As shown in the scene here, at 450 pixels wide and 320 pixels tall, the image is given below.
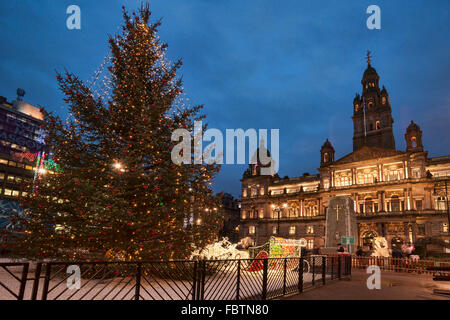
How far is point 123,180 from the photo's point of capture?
9.38 meters

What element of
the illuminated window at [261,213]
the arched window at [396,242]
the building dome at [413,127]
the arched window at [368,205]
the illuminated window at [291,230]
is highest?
the building dome at [413,127]

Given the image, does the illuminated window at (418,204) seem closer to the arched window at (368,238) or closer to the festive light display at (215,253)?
the arched window at (368,238)

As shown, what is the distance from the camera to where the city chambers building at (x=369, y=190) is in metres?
45.5

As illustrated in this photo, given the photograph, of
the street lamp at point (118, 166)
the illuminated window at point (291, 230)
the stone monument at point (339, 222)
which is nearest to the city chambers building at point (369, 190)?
the illuminated window at point (291, 230)

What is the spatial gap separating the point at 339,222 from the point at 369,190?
32.1 metres

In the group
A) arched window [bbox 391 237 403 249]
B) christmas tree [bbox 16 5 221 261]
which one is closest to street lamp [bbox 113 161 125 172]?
christmas tree [bbox 16 5 221 261]

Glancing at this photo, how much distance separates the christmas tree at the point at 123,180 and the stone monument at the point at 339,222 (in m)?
16.3

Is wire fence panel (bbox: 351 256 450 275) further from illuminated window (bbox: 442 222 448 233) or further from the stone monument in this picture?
illuminated window (bbox: 442 222 448 233)

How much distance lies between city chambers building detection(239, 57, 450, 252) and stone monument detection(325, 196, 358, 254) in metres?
9.08

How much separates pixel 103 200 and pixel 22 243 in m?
3.30

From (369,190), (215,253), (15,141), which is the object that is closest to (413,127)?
(369,190)

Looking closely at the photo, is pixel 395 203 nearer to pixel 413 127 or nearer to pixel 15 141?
pixel 413 127

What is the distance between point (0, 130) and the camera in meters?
68.9
